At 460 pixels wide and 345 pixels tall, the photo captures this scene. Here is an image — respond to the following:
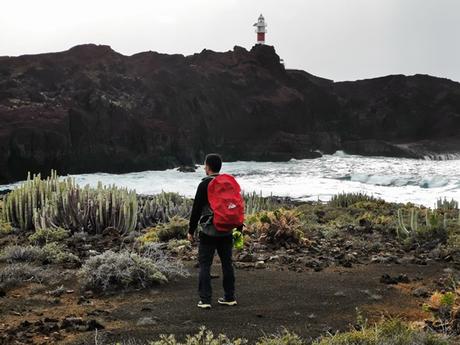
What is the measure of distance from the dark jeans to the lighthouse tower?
80.0 metres

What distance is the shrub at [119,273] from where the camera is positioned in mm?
6008

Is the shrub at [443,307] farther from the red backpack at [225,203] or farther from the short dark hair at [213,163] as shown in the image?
the short dark hair at [213,163]

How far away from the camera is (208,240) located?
5.33m

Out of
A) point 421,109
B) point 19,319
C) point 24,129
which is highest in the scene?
point 421,109

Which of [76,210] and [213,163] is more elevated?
[213,163]

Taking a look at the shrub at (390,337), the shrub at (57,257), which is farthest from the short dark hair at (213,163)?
the shrub at (57,257)

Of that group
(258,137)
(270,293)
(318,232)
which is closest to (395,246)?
(318,232)

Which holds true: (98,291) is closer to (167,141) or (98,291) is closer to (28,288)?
(28,288)

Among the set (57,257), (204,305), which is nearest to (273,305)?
(204,305)

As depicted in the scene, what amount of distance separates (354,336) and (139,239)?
5.40m

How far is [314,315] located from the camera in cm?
510

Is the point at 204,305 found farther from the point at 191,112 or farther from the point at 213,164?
the point at 191,112

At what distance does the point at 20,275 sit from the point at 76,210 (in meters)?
3.22

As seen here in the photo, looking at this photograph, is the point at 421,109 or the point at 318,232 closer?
the point at 318,232
